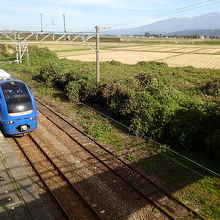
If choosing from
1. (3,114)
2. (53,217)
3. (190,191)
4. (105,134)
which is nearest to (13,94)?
(3,114)

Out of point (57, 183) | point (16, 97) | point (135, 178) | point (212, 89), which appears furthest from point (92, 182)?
point (212, 89)

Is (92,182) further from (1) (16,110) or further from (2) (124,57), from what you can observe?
(2) (124,57)

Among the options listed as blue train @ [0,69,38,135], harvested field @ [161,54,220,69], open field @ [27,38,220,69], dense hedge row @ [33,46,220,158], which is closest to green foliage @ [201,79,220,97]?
dense hedge row @ [33,46,220,158]

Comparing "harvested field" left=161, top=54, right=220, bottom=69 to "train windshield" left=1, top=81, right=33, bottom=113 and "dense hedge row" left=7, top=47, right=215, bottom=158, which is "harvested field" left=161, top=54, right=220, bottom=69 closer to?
A: "dense hedge row" left=7, top=47, right=215, bottom=158

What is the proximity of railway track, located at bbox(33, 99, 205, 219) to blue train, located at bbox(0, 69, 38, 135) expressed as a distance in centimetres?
251

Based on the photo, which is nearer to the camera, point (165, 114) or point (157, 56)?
point (165, 114)

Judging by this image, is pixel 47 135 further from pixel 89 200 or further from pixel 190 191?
pixel 190 191

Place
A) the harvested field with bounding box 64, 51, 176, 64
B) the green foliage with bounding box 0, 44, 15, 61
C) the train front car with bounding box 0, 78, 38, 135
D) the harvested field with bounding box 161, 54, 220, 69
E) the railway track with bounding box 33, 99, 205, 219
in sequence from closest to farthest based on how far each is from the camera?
the railway track with bounding box 33, 99, 205, 219 < the train front car with bounding box 0, 78, 38, 135 < the harvested field with bounding box 161, 54, 220, 69 < the green foliage with bounding box 0, 44, 15, 61 < the harvested field with bounding box 64, 51, 176, 64

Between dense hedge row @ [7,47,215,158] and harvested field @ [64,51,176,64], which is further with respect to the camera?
harvested field @ [64,51,176,64]

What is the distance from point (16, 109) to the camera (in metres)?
12.8

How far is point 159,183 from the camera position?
10.2m

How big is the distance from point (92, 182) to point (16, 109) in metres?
5.48

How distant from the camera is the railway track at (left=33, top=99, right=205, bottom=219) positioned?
8.56 m

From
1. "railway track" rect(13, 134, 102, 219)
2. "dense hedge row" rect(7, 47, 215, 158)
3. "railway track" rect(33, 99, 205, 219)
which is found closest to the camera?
"railway track" rect(13, 134, 102, 219)
